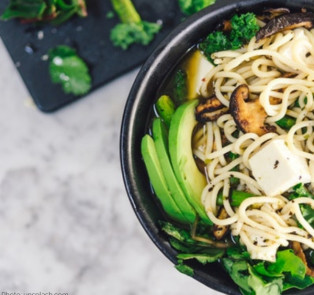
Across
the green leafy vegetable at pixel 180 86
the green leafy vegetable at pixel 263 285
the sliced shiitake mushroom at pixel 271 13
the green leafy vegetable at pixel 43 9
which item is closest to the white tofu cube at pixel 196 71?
the green leafy vegetable at pixel 180 86

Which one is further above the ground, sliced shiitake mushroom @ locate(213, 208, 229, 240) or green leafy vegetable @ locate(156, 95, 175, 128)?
green leafy vegetable @ locate(156, 95, 175, 128)

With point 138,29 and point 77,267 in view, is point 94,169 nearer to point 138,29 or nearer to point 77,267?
point 77,267

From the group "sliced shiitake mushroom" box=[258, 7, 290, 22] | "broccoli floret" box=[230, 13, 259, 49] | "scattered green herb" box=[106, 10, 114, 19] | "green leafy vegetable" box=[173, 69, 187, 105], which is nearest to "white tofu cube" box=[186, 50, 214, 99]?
"green leafy vegetable" box=[173, 69, 187, 105]

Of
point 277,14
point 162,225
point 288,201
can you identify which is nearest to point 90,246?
point 162,225

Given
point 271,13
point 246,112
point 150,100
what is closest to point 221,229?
point 246,112

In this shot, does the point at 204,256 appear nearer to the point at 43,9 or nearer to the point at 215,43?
the point at 215,43

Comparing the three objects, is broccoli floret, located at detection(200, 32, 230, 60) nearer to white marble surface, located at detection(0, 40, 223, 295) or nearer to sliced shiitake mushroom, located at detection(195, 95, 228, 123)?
sliced shiitake mushroom, located at detection(195, 95, 228, 123)
